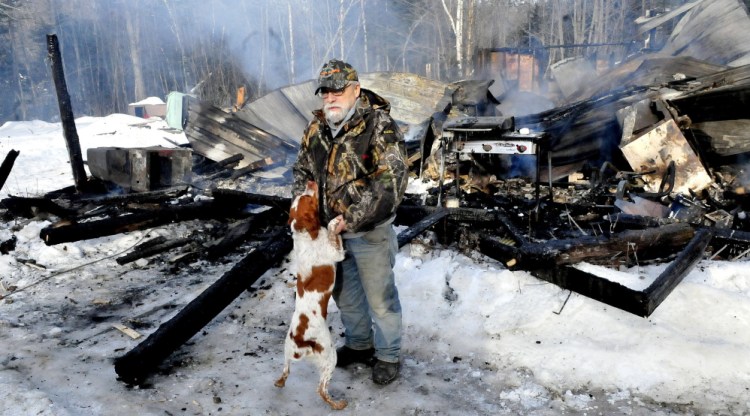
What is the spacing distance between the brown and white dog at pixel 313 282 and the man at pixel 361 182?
5.3 inches

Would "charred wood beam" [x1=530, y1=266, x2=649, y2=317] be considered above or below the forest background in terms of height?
below

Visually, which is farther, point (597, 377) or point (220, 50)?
point (220, 50)

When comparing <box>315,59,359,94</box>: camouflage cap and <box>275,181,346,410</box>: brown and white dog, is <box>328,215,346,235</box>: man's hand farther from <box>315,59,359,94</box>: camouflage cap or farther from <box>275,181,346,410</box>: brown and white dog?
<box>315,59,359,94</box>: camouflage cap

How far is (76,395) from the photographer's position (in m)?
3.06

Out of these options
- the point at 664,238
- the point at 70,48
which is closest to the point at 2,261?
the point at 664,238

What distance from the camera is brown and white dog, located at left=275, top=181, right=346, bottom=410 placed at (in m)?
2.98

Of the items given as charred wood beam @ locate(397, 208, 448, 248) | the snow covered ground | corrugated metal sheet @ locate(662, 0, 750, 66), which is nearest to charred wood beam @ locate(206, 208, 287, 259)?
the snow covered ground

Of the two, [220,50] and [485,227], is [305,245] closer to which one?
[485,227]

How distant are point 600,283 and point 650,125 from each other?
19.4 ft

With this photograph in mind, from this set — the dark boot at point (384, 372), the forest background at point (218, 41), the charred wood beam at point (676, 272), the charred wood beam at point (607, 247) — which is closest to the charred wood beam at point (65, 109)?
the dark boot at point (384, 372)

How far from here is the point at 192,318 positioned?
3.64m

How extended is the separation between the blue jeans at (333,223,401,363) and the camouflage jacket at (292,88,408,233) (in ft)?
0.64

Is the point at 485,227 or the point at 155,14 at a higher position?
Result: the point at 155,14

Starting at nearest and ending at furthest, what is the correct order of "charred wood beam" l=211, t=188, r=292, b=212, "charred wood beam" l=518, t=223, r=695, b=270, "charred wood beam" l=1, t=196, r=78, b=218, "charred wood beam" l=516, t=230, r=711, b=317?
"charred wood beam" l=516, t=230, r=711, b=317 < "charred wood beam" l=518, t=223, r=695, b=270 < "charred wood beam" l=211, t=188, r=292, b=212 < "charred wood beam" l=1, t=196, r=78, b=218
